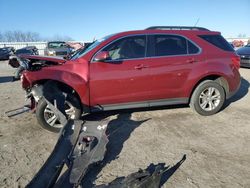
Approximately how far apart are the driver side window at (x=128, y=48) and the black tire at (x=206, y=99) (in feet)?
4.90

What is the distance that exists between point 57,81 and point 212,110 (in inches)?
133

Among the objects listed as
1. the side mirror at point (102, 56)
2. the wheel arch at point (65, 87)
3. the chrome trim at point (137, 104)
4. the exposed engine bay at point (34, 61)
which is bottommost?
the chrome trim at point (137, 104)

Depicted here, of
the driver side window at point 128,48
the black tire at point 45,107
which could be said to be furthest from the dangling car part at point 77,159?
the driver side window at point 128,48

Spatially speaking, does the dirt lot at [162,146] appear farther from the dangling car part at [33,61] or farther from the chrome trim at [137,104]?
the dangling car part at [33,61]

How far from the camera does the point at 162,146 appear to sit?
425 centimetres

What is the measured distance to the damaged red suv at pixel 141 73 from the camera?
16.5ft

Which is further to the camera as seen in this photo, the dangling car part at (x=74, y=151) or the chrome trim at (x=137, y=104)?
the chrome trim at (x=137, y=104)

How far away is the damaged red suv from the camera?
5016 mm

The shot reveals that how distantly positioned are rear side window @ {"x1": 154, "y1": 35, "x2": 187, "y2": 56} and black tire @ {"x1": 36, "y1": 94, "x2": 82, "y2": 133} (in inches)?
75.4

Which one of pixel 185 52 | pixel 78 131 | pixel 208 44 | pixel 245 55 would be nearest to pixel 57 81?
pixel 78 131

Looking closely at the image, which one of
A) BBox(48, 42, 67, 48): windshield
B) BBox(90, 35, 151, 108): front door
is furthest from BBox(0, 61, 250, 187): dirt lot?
BBox(48, 42, 67, 48): windshield

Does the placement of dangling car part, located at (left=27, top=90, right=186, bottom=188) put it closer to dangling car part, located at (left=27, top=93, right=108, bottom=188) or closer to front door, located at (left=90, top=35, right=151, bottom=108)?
dangling car part, located at (left=27, top=93, right=108, bottom=188)

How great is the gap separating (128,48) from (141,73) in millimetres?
581

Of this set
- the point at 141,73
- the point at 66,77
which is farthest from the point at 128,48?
the point at 66,77
